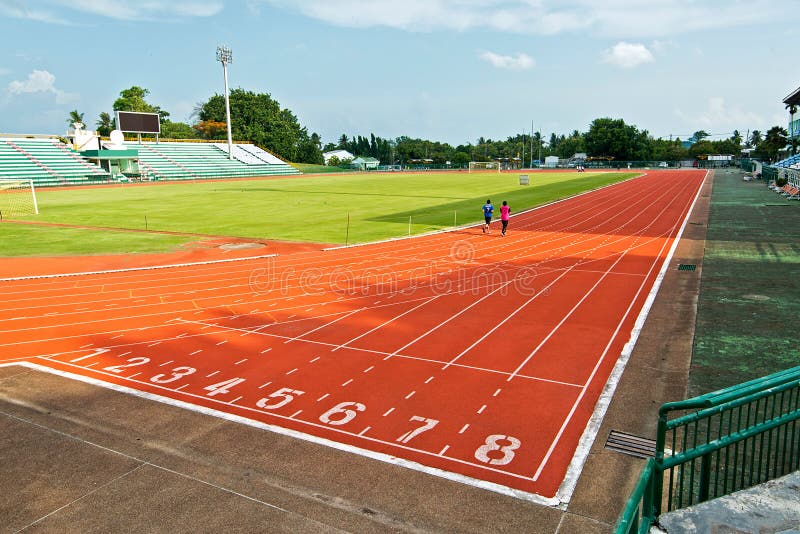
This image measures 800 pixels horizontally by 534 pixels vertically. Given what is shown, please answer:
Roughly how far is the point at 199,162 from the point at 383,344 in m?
83.5

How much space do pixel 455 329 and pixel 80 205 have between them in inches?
1636

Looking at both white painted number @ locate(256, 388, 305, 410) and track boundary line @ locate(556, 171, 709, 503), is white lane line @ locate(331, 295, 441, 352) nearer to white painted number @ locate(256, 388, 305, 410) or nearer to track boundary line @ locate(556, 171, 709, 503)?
white painted number @ locate(256, 388, 305, 410)

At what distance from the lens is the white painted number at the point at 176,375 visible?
10.2 metres

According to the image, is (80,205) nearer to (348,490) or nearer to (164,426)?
(164,426)

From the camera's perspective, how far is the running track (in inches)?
316

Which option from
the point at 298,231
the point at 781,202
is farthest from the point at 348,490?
the point at 781,202

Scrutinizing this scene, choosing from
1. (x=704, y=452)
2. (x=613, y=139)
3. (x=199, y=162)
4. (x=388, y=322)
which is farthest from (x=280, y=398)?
(x=613, y=139)

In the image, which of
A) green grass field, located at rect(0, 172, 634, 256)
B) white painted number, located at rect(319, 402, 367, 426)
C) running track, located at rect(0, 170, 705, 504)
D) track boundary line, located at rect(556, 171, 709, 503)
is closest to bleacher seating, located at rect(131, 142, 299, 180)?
green grass field, located at rect(0, 172, 634, 256)

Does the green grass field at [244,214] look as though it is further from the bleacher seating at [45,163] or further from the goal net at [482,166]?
the goal net at [482,166]

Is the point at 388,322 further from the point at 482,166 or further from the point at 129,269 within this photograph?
the point at 482,166

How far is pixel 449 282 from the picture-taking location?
17484mm

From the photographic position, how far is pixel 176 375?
34.1 feet

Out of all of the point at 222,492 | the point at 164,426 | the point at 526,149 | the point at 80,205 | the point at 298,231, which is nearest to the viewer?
the point at 222,492

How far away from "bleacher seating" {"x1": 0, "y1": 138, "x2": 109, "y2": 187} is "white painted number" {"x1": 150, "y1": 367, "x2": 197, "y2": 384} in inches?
2571
